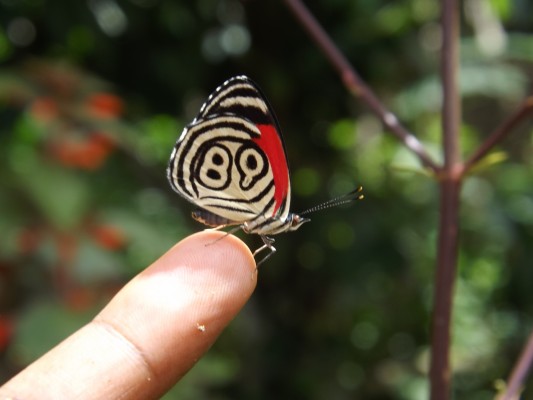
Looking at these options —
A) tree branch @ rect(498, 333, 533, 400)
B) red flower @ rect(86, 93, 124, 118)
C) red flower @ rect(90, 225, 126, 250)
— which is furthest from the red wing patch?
red flower @ rect(86, 93, 124, 118)

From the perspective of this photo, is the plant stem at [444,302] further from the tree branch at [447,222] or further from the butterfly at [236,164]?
the butterfly at [236,164]

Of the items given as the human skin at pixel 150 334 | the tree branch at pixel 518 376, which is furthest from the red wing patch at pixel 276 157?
the tree branch at pixel 518 376

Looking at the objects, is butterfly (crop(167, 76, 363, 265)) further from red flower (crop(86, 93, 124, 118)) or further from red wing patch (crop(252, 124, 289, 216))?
red flower (crop(86, 93, 124, 118))

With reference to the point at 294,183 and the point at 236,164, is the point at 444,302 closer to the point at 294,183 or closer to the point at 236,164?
the point at 236,164

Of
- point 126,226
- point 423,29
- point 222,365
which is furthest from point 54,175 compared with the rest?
point 423,29

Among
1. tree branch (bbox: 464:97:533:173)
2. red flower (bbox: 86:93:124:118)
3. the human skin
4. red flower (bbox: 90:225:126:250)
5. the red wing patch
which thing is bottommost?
the human skin

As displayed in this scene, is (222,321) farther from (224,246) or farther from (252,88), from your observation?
(252,88)

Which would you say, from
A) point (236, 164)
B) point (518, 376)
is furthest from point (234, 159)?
point (518, 376)

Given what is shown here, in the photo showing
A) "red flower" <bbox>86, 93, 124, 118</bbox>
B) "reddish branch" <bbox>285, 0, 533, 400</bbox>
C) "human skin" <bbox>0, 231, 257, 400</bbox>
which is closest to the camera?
"human skin" <bbox>0, 231, 257, 400</bbox>
